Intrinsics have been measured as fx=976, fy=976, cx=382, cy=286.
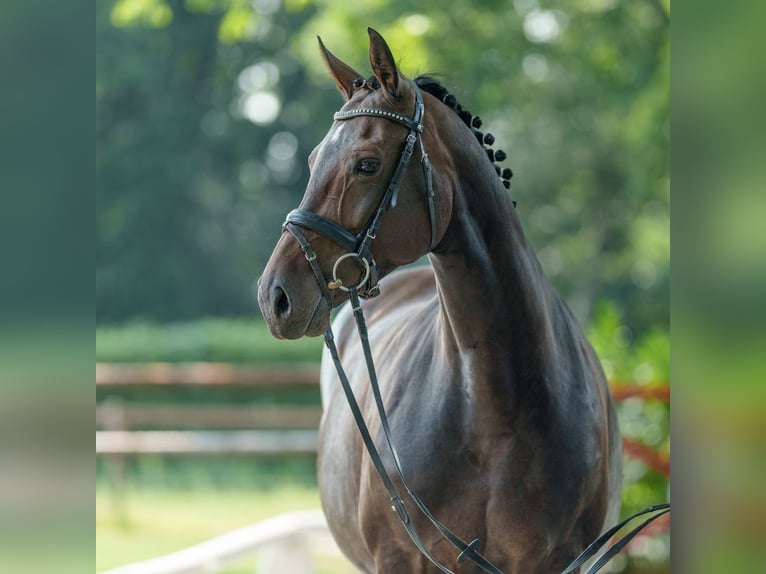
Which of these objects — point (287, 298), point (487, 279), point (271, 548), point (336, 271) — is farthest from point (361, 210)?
point (271, 548)

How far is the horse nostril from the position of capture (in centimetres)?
235

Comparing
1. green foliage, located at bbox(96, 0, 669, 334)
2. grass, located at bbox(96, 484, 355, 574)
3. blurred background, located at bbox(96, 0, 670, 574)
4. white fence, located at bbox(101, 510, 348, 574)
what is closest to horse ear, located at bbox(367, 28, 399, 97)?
blurred background, located at bbox(96, 0, 670, 574)

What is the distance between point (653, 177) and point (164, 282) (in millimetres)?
12425

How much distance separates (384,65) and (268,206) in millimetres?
21826

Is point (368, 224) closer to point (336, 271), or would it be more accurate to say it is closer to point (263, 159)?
point (336, 271)

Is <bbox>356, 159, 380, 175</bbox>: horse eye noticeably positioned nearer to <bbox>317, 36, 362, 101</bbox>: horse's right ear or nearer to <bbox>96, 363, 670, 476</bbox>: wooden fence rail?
<bbox>317, 36, 362, 101</bbox>: horse's right ear

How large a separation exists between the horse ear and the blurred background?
37 cm

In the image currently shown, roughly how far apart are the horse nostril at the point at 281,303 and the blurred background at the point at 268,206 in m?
0.89
